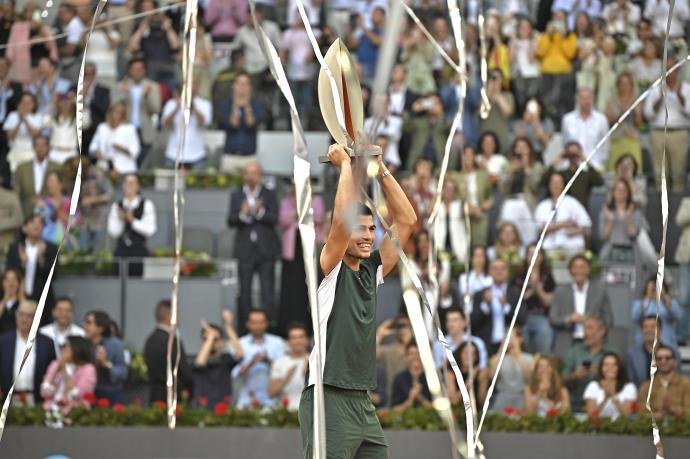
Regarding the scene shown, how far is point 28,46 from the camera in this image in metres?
15.5

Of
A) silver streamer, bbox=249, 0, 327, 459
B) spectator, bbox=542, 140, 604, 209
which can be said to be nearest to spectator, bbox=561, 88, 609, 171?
spectator, bbox=542, 140, 604, 209

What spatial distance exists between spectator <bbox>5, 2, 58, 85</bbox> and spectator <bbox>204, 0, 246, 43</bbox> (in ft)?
5.80

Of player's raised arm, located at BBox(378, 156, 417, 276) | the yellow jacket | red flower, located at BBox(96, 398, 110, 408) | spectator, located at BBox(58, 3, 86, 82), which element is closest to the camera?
player's raised arm, located at BBox(378, 156, 417, 276)

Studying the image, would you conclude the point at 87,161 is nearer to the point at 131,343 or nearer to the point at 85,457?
the point at 131,343

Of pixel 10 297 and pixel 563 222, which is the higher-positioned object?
pixel 563 222

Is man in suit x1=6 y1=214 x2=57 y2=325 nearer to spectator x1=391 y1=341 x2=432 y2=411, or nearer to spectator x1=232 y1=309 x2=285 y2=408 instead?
spectator x1=232 y1=309 x2=285 y2=408

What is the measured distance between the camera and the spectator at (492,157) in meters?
14.1

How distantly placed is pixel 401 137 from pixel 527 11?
302cm

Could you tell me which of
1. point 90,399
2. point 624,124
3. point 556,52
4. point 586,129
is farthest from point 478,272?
point 556,52

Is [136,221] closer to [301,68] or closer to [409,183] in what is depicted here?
[409,183]

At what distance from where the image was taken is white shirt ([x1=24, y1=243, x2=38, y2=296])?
507 inches

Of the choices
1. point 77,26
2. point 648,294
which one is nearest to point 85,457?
A: point 648,294

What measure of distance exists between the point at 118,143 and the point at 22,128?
93 centimetres

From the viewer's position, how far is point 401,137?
1477cm
